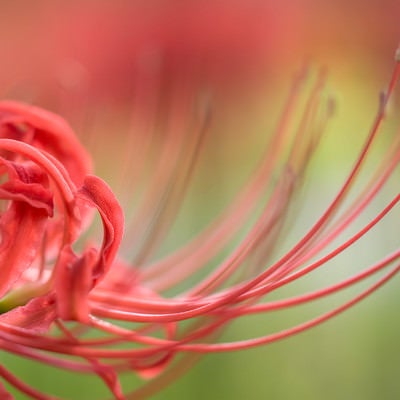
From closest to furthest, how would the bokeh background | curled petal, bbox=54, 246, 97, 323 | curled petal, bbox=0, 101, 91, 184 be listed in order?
curled petal, bbox=54, 246, 97, 323 → curled petal, bbox=0, 101, 91, 184 → the bokeh background

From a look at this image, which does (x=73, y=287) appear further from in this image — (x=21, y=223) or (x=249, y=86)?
(x=249, y=86)

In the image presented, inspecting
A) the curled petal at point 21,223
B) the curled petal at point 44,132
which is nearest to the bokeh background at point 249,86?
the curled petal at point 44,132

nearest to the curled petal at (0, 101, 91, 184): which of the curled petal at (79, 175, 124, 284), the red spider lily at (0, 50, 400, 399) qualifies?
the red spider lily at (0, 50, 400, 399)

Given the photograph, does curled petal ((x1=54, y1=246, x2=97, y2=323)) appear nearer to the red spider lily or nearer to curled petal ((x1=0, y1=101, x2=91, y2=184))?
the red spider lily

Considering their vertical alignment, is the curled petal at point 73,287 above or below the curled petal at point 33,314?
above

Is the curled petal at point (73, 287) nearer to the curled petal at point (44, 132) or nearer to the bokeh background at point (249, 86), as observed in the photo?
the curled petal at point (44, 132)

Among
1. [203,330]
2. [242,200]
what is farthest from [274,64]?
[203,330]

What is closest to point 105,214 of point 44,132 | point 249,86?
point 44,132

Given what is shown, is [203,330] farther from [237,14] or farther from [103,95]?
Answer: [237,14]

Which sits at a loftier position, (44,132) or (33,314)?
(44,132)
